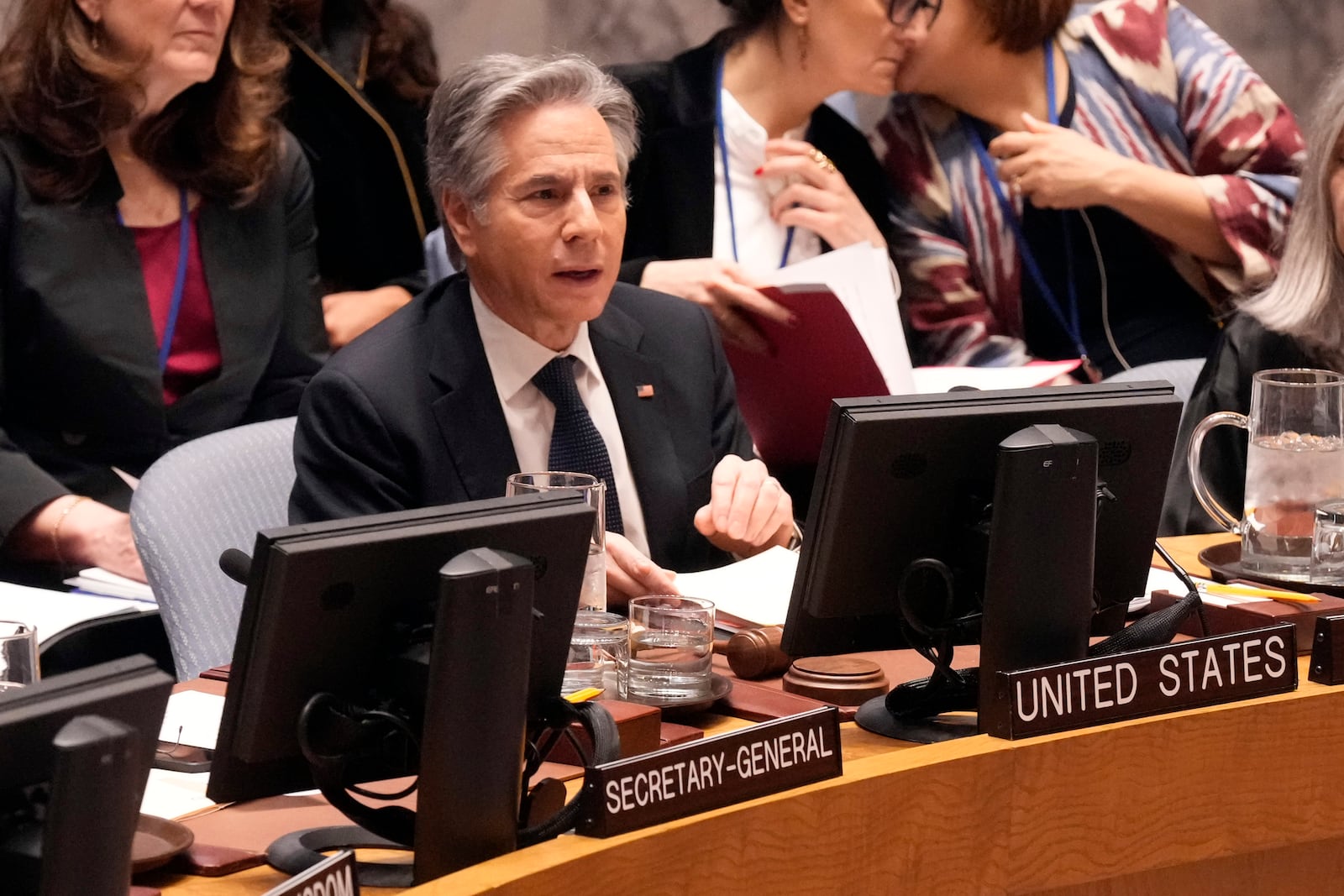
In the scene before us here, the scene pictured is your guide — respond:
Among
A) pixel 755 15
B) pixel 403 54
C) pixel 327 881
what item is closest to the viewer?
pixel 327 881

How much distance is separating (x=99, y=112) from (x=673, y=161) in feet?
3.62

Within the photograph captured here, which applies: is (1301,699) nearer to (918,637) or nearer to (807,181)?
(918,637)

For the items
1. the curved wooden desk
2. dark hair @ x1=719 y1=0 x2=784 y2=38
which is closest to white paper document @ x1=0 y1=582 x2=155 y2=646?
the curved wooden desk

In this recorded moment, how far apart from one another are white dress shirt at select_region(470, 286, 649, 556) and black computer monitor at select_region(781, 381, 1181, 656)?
0.76 m

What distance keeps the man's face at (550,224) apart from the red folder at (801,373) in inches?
25.4

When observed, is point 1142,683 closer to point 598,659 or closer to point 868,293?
point 598,659

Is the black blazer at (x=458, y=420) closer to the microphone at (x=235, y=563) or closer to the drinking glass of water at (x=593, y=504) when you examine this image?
the drinking glass of water at (x=593, y=504)

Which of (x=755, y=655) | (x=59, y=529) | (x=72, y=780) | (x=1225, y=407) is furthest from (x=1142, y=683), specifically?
(x=59, y=529)

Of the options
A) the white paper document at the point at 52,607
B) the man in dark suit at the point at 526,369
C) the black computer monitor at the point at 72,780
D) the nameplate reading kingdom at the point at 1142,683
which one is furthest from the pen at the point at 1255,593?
the white paper document at the point at 52,607

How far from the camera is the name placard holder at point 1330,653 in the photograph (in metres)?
1.73

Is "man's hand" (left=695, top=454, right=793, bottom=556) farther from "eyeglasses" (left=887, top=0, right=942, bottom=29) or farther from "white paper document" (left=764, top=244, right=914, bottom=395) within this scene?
"eyeglasses" (left=887, top=0, right=942, bottom=29)

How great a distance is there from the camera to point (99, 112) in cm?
292

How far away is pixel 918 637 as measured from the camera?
1679 millimetres

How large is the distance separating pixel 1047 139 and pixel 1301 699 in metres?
2.14
